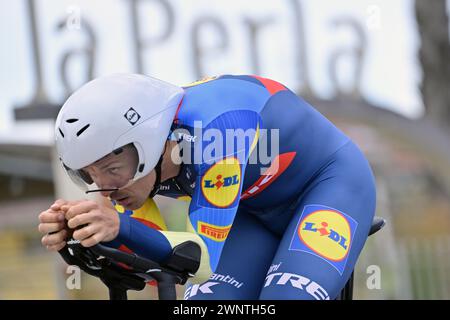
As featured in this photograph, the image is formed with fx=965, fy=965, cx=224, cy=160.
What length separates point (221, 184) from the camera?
11.8ft

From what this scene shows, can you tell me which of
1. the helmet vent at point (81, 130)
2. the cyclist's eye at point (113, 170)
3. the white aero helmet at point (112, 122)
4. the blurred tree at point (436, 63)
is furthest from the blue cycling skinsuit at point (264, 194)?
the blurred tree at point (436, 63)

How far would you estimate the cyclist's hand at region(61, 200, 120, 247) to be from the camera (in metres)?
3.24

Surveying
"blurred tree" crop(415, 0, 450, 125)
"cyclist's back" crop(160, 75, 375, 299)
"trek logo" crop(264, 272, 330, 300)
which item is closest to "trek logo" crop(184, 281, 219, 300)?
"cyclist's back" crop(160, 75, 375, 299)

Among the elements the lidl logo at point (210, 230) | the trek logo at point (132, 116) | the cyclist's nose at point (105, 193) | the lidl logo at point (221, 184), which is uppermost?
the trek logo at point (132, 116)

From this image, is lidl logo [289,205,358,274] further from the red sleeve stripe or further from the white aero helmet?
the white aero helmet

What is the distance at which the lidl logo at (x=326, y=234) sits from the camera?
3.86m

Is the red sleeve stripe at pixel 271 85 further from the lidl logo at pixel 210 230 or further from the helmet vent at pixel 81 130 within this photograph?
the helmet vent at pixel 81 130

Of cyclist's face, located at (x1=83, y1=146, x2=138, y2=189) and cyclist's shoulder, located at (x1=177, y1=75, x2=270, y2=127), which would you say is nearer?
cyclist's face, located at (x1=83, y1=146, x2=138, y2=189)

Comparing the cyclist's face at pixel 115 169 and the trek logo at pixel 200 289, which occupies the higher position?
the cyclist's face at pixel 115 169

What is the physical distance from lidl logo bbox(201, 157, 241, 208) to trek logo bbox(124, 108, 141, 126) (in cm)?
33

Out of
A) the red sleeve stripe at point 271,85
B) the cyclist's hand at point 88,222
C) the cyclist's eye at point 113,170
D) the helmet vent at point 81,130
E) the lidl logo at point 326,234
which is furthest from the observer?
the red sleeve stripe at point 271,85

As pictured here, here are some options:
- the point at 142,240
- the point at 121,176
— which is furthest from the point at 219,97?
the point at 142,240

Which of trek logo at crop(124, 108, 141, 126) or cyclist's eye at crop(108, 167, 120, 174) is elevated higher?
trek logo at crop(124, 108, 141, 126)
